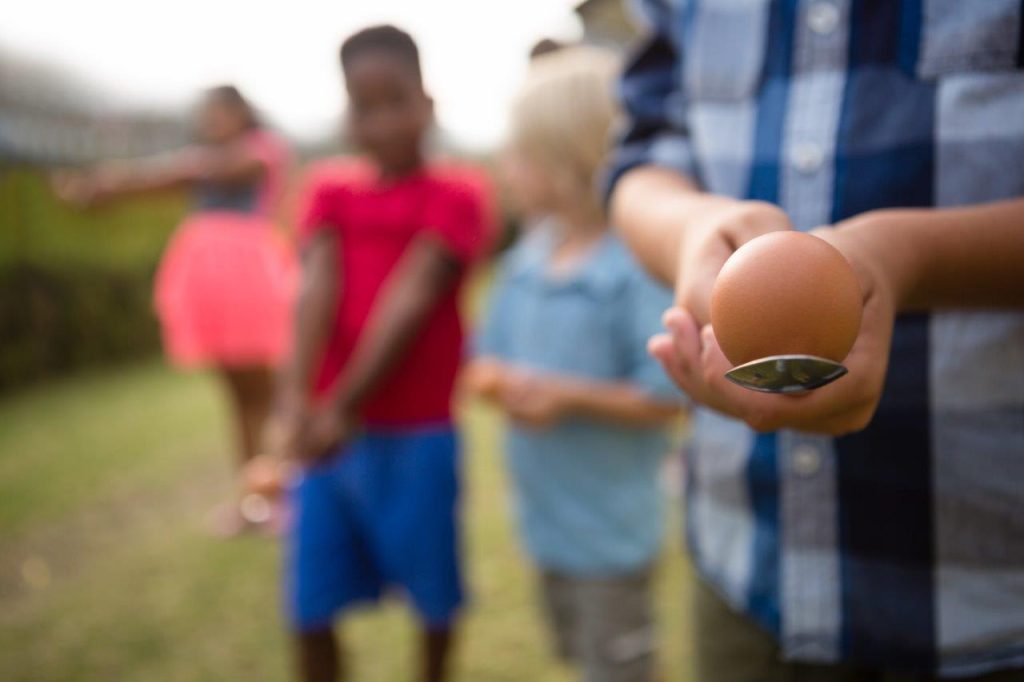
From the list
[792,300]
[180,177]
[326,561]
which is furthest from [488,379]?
[180,177]

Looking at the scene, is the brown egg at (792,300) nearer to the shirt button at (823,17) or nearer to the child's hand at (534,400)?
the shirt button at (823,17)

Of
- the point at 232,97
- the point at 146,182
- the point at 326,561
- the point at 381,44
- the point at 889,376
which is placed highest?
the point at 232,97

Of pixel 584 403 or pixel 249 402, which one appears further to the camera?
pixel 249 402

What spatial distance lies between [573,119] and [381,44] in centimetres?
53

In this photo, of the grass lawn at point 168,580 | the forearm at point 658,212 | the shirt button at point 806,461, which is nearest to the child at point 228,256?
the grass lawn at point 168,580

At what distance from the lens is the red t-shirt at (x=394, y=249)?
2.25 metres

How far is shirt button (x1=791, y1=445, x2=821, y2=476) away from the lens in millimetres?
995

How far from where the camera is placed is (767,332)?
604mm

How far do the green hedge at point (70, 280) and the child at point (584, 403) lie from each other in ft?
16.7

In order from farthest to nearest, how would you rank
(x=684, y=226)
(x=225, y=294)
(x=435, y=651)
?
(x=225, y=294) → (x=435, y=651) → (x=684, y=226)

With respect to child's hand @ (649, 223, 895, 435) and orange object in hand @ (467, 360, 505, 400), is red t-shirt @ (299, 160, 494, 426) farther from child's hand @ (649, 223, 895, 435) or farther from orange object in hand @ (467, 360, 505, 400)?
child's hand @ (649, 223, 895, 435)

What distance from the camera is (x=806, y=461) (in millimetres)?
1001

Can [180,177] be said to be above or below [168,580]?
above

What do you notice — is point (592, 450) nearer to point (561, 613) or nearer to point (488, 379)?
point (488, 379)
